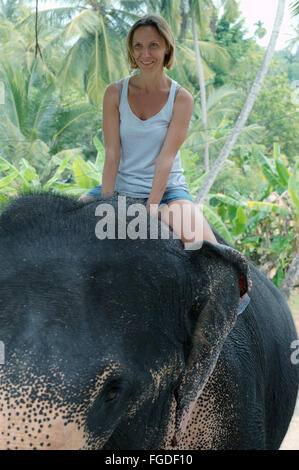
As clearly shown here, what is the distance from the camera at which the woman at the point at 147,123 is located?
202 cm

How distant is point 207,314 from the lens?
1.48 meters

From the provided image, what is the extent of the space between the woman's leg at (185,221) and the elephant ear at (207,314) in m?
0.08

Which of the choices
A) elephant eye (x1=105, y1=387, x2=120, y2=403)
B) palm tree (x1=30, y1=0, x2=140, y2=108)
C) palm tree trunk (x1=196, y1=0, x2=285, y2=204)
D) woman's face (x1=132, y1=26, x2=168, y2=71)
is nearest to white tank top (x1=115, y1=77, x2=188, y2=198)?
woman's face (x1=132, y1=26, x2=168, y2=71)

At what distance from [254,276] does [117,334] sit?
1513mm

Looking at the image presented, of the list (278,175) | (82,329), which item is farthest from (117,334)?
(278,175)

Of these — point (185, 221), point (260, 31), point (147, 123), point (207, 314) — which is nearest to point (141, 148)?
point (147, 123)

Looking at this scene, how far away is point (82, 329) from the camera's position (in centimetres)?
116

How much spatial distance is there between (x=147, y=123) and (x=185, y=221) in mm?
484

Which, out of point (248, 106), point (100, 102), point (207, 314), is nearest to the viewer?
point (207, 314)

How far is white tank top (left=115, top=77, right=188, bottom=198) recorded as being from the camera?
2.05 metres

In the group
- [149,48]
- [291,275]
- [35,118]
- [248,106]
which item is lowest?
[291,275]

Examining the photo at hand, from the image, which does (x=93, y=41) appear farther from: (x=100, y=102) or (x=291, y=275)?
(x=291, y=275)

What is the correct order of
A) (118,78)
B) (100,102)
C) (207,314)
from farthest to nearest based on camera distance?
(118,78) → (100,102) → (207,314)
